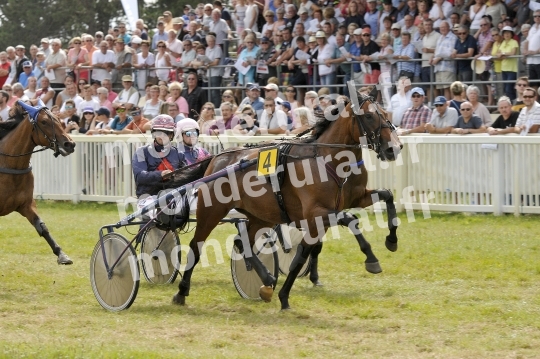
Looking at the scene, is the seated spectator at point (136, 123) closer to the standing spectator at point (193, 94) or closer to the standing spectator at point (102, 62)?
the standing spectator at point (193, 94)

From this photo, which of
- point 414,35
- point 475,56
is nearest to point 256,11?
point 414,35

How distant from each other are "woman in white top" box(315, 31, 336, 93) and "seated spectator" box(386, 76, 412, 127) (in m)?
2.19

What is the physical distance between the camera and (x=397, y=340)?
6.75 meters

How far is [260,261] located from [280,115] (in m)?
6.11

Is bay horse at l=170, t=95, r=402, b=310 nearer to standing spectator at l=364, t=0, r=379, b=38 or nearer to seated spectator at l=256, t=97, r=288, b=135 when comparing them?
seated spectator at l=256, t=97, r=288, b=135

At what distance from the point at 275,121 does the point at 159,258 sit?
504 centimetres

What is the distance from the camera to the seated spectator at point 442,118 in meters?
13.4

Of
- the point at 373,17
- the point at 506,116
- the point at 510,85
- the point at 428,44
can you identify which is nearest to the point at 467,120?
the point at 506,116

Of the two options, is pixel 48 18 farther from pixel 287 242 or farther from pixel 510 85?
pixel 287 242

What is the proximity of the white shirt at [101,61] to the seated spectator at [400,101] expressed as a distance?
7.62 m

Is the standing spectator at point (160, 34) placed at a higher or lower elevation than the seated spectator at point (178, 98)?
higher

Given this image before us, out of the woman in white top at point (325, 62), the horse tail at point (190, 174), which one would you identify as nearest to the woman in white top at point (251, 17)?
the woman in white top at point (325, 62)

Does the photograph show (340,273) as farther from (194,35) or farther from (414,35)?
(194,35)

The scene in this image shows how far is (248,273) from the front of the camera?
345 inches
